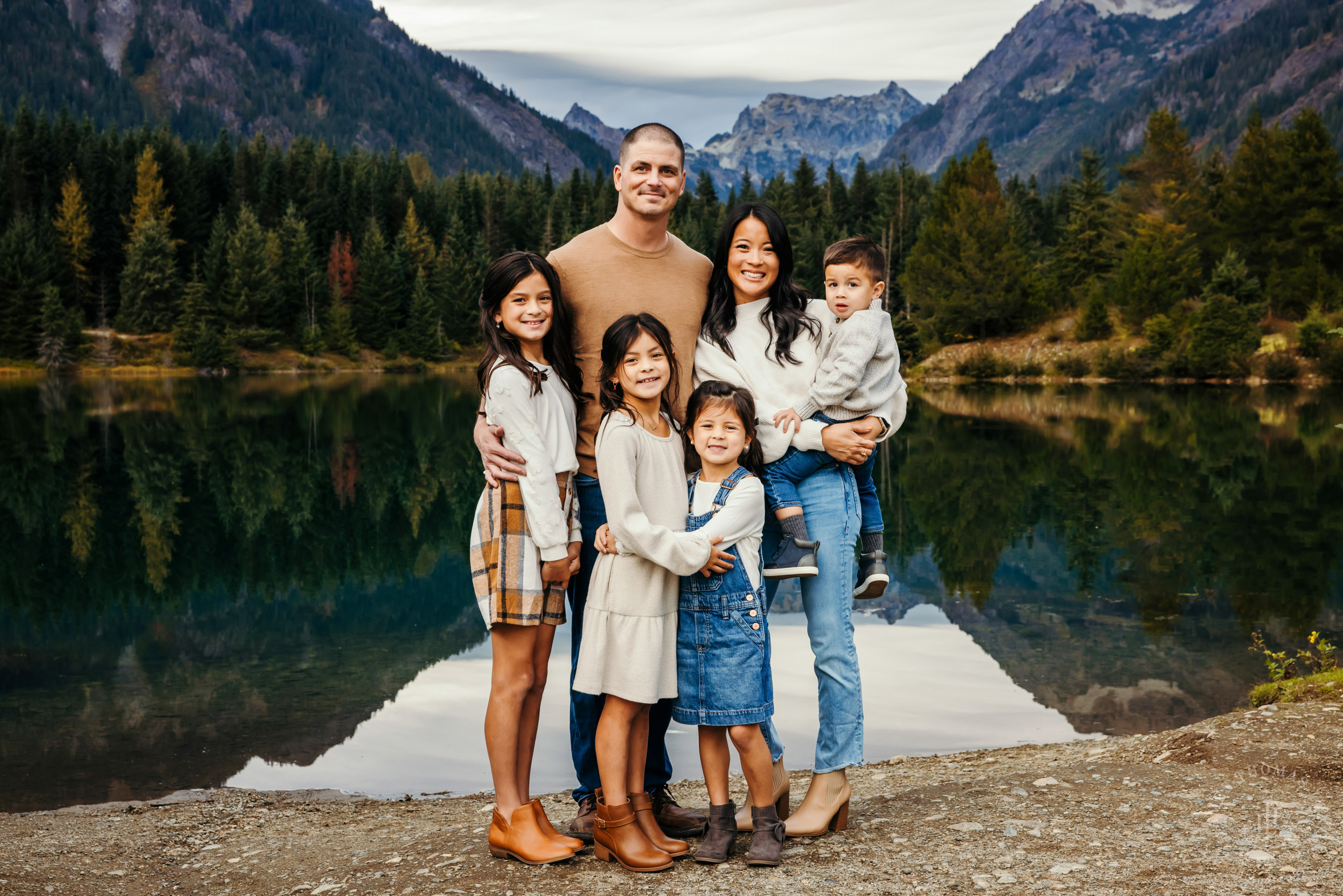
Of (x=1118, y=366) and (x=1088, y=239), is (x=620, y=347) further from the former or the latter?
(x=1088, y=239)

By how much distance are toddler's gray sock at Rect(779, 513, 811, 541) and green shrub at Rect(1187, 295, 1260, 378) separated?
Answer: 129ft

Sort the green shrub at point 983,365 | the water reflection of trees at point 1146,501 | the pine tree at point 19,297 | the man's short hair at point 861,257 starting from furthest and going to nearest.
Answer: the pine tree at point 19,297 → the green shrub at point 983,365 → the water reflection of trees at point 1146,501 → the man's short hair at point 861,257

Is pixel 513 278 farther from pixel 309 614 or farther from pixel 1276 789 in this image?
pixel 309 614

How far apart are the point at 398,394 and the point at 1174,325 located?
31655 millimetres

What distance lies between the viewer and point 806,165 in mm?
80375

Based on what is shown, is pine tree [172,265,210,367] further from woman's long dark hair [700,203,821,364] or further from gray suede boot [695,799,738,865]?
gray suede boot [695,799,738,865]

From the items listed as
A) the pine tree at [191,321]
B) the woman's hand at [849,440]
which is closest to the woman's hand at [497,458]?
the woman's hand at [849,440]

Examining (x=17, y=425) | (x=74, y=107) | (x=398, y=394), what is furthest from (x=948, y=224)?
(x=74, y=107)

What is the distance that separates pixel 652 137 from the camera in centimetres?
418

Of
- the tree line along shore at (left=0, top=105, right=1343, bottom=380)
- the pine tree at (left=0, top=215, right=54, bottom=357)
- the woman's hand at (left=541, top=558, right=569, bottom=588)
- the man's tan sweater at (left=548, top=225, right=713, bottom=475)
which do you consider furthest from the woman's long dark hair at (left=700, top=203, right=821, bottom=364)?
the pine tree at (left=0, top=215, right=54, bottom=357)

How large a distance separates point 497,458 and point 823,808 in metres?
1.87

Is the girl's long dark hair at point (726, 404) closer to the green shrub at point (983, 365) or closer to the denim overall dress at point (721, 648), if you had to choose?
the denim overall dress at point (721, 648)

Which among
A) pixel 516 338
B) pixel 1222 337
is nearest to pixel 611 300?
pixel 516 338

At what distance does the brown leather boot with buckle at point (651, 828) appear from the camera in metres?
3.82
